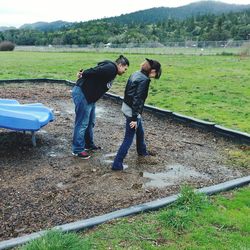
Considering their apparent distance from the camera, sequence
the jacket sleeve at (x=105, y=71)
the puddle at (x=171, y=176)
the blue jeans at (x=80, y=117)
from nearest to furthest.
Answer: the puddle at (x=171, y=176), the jacket sleeve at (x=105, y=71), the blue jeans at (x=80, y=117)

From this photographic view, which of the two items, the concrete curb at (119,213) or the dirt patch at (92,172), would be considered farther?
the dirt patch at (92,172)

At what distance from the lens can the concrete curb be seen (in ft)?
13.5

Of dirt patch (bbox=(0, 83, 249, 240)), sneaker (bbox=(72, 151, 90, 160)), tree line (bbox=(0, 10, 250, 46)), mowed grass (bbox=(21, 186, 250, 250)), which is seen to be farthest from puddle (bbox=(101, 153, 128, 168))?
tree line (bbox=(0, 10, 250, 46))

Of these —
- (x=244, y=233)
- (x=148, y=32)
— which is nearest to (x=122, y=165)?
(x=244, y=233)

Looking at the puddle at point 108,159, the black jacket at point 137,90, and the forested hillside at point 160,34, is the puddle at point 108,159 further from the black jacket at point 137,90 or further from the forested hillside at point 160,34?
the forested hillside at point 160,34

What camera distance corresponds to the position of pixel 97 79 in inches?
260

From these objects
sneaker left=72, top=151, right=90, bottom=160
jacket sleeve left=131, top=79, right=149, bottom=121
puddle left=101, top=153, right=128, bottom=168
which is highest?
jacket sleeve left=131, top=79, right=149, bottom=121

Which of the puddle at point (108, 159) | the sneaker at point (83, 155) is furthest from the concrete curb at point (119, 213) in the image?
the sneaker at point (83, 155)

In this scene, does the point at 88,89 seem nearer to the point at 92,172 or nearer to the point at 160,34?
the point at 92,172

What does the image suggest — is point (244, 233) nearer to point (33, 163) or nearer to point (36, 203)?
point (36, 203)

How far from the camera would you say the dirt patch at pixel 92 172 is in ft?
16.4

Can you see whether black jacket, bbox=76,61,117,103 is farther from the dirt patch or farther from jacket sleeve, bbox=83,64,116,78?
the dirt patch

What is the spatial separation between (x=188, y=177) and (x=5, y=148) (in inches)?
127

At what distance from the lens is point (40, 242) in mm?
3859
